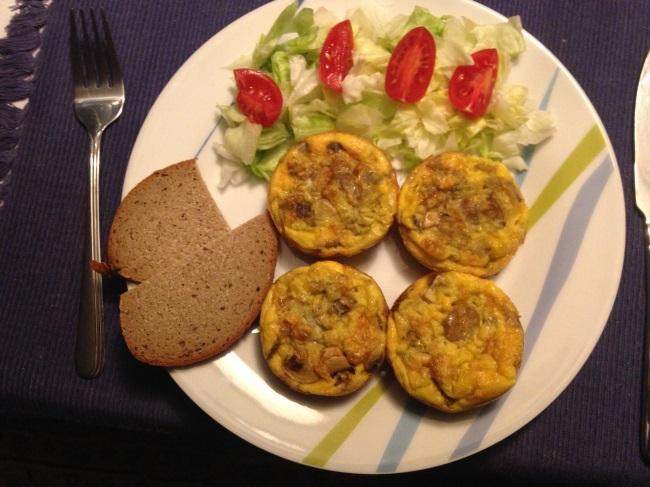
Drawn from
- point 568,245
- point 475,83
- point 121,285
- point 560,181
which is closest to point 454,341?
point 568,245

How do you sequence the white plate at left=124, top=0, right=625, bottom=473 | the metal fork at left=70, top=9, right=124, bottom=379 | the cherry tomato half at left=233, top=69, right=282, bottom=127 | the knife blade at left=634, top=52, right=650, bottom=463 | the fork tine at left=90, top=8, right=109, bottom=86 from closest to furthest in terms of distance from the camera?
the white plate at left=124, top=0, right=625, bottom=473 < the knife blade at left=634, top=52, right=650, bottom=463 < the cherry tomato half at left=233, top=69, right=282, bottom=127 < the metal fork at left=70, top=9, right=124, bottom=379 < the fork tine at left=90, top=8, right=109, bottom=86

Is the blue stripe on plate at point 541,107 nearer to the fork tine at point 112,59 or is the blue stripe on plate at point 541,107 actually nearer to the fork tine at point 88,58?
the fork tine at point 112,59

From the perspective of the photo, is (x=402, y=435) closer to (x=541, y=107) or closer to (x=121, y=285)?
(x=121, y=285)

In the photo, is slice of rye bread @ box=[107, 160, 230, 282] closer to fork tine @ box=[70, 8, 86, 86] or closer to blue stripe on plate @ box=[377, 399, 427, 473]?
fork tine @ box=[70, 8, 86, 86]

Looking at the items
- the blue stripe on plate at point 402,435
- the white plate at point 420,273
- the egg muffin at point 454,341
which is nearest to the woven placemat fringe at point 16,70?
the white plate at point 420,273

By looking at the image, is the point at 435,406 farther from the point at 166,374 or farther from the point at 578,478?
the point at 166,374

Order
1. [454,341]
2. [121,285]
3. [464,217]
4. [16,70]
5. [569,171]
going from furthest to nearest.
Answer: [16,70]
[121,285]
[569,171]
[464,217]
[454,341]

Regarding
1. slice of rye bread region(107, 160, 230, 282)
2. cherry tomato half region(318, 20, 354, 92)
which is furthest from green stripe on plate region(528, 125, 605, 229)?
slice of rye bread region(107, 160, 230, 282)
